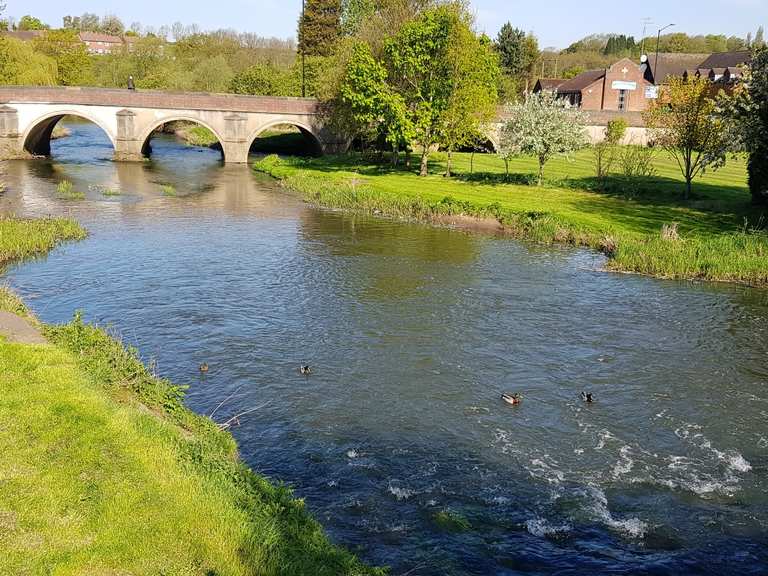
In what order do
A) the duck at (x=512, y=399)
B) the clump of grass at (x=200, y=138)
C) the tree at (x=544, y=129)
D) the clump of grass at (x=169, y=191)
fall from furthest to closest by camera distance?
the clump of grass at (x=200, y=138) < the clump of grass at (x=169, y=191) < the tree at (x=544, y=129) < the duck at (x=512, y=399)

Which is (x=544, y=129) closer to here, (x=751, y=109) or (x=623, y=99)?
(x=751, y=109)

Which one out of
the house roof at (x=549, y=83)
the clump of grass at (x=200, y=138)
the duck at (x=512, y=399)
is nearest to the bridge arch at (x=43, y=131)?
the clump of grass at (x=200, y=138)

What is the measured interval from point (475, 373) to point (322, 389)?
4140 millimetres

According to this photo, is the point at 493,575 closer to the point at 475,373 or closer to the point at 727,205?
the point at 475,373

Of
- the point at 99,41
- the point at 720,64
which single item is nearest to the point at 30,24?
the point at 99,41

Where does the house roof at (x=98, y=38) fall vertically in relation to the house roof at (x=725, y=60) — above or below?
above

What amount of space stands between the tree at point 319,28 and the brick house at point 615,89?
29.4m

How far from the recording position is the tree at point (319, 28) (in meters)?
95.7

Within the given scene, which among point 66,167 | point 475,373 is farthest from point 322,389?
point 66,167

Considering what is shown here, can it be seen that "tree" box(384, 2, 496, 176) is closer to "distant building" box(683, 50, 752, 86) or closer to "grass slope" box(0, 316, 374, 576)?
"grass slope" box(0, 316, 374, 576)

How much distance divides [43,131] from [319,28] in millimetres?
44444

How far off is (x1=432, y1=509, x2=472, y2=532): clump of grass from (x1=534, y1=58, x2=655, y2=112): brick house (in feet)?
285

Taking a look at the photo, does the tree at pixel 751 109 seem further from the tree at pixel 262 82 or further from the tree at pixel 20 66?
the tree at pixel 20 66

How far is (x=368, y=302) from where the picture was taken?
24219 millimetres
